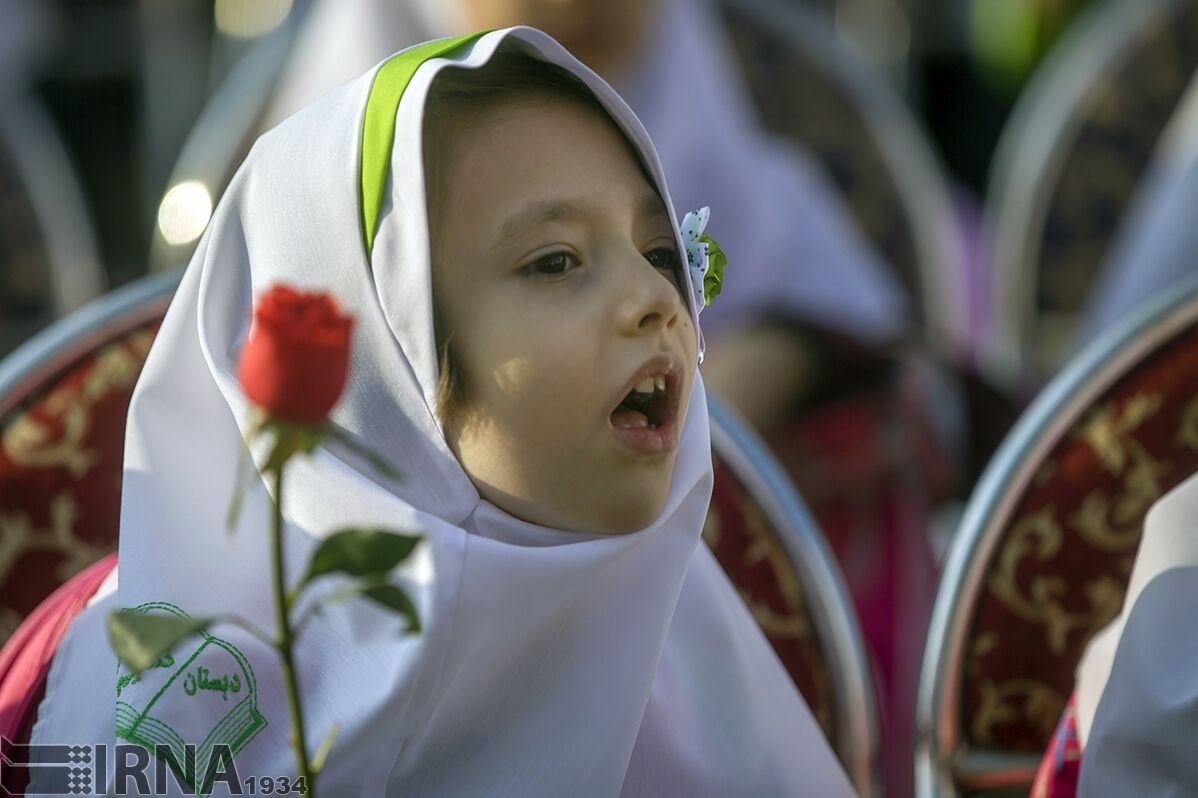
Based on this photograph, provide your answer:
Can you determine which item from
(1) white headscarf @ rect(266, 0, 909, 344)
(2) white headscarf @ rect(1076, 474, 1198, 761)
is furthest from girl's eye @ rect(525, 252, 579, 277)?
(1) white headscarf @ rect(266, 0, 909, 344)

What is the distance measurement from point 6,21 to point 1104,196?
218cm

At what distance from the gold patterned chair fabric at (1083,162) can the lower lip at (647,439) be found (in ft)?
6.50

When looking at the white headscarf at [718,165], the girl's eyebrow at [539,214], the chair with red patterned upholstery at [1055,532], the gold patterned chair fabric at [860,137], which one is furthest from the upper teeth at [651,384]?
the gold patterned chair fabric at [860,137]

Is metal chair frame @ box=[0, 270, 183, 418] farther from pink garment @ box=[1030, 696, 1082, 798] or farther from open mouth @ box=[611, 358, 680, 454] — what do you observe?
pink garment @ box=[1030, 696, 1082, 798]

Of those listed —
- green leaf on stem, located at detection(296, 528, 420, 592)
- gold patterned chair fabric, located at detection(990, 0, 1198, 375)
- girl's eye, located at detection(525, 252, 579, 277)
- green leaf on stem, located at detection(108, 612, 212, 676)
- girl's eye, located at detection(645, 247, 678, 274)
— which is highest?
girl's eye, located at detection(525, 252, 579, 277)

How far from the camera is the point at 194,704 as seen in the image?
106 centimetres

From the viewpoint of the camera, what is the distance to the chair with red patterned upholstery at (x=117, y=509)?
1.48 m

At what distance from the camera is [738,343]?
7.00 ft

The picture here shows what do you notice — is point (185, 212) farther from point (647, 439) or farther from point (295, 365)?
point (295, 365)

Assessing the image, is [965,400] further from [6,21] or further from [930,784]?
[6,21]

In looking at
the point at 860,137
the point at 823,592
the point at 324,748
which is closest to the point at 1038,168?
the point at 860,137

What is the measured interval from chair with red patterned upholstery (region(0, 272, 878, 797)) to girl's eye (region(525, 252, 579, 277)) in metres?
0.44

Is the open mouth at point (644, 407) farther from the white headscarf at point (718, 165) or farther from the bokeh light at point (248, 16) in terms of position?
the bokeh light at point (248, 16)

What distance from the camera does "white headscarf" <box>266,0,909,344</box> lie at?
2457mm
